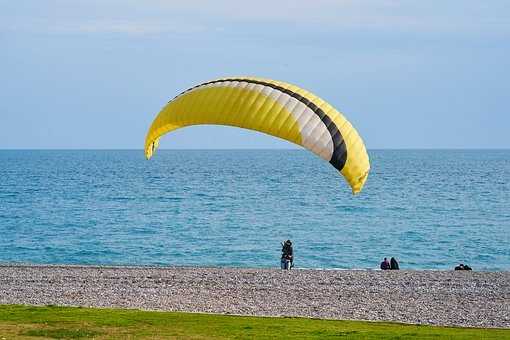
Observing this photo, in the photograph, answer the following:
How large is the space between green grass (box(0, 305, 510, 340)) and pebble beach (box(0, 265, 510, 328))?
4.93ft

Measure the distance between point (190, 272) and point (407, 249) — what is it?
30.3m

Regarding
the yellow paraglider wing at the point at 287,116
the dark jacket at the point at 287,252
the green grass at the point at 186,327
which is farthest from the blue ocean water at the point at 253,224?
the yellow paraglider wing at the point at 287,116

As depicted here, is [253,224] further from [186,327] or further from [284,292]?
[186,327]

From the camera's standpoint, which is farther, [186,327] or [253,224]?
[253,224]

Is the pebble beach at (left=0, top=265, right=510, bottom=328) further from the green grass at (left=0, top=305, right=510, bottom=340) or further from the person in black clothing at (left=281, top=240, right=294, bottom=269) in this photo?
the person in black clothing at (left=281, top=240, right=294, bottom=269)

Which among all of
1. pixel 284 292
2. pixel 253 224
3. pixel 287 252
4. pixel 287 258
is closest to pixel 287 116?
pixel 284 292

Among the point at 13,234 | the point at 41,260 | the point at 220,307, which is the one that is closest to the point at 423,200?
the point at 13,234

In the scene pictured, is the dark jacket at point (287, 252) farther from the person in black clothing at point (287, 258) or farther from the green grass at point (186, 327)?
the green grass at point (186, 327)

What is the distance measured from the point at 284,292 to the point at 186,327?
21.7 feet

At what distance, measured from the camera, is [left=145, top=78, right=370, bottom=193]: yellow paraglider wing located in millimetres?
16766

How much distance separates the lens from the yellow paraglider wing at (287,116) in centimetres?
1677

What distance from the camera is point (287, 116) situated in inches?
663

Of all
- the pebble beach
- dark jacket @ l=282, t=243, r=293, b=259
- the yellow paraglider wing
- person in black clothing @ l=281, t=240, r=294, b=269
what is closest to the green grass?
the pebble beach

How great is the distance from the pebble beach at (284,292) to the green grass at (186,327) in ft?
4.93
